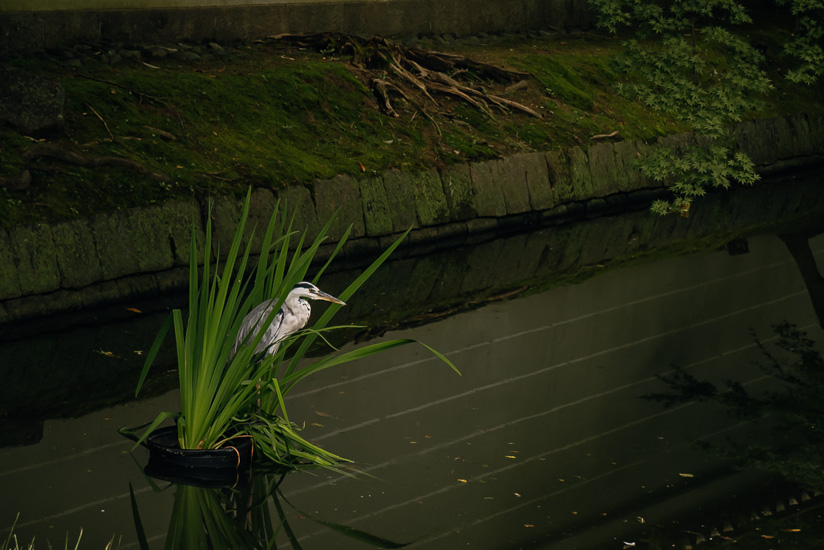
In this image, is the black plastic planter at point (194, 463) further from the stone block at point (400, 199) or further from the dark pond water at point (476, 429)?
the stone block at point (400, 199)

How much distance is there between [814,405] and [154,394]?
149 inches

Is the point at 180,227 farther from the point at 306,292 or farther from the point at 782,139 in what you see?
the point at 782,139

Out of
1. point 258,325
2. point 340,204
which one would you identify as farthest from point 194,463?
point 340,204

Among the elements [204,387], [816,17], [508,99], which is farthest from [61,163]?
[816,17]

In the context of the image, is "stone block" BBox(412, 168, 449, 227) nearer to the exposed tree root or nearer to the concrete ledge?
the exposed tree root

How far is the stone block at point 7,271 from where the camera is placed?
7.45 meters

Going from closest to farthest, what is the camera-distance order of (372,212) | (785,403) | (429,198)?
(785,403), (372,212), (429,198)

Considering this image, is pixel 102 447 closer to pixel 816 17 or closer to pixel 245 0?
pixel 245 0

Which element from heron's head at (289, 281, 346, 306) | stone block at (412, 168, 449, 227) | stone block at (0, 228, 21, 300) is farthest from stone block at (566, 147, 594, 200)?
heron's head at (289, 281, 346, 306)

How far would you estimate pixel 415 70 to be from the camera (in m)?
11.9

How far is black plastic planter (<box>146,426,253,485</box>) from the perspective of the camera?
5.02m

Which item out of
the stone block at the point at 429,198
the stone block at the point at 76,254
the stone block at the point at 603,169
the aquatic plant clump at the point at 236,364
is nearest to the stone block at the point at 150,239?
the stone block at the point at 76,254

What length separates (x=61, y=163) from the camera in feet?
27.7

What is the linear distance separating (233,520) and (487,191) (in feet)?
21.0
